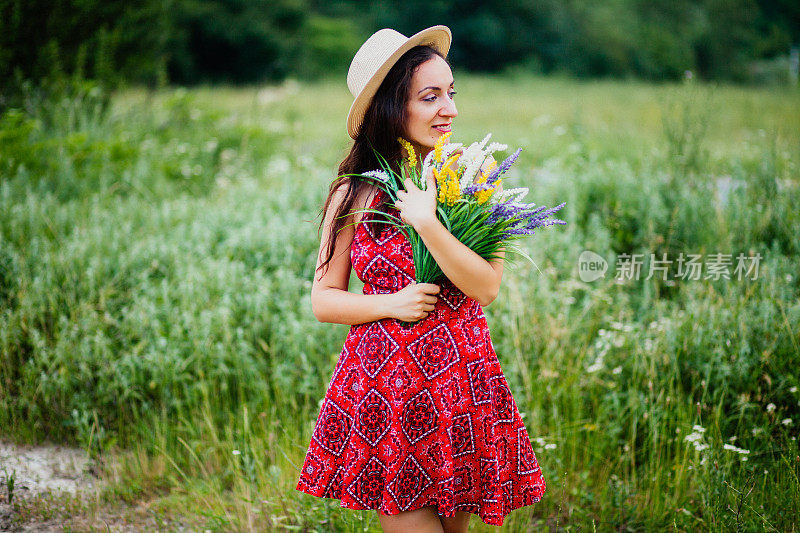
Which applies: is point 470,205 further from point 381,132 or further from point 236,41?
point 236,41

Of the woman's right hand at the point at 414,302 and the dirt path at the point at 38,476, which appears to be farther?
the dirt path at the point at 38,476

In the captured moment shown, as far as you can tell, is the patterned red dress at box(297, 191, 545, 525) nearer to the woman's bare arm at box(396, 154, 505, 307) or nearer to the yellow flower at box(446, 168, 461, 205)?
the woman's bare arm at box(396, 154, 505, 307)

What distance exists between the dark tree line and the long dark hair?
20586 mm

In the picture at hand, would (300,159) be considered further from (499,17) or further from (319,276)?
(499,17)

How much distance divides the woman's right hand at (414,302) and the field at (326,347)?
73 cm

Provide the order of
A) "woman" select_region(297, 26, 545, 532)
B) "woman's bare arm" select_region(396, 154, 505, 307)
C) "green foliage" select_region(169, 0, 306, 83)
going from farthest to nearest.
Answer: "green foliage" select_region(169, 0, 306, 83)
"woman" select_region(297, 26, 545, 532)
"woman's bare arm" select_region(396, 154, 505, 307)

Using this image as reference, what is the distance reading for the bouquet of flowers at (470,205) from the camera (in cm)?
192

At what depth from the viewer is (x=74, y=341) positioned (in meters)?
3.79

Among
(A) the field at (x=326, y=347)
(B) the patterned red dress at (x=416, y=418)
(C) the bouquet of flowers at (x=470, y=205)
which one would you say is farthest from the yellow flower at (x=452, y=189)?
(A) the field at (x=326, y=347)

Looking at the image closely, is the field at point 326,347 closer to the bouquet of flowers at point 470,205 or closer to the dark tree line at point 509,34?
the bouquet of flowers at point 470,205

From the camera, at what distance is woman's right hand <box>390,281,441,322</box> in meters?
1.96

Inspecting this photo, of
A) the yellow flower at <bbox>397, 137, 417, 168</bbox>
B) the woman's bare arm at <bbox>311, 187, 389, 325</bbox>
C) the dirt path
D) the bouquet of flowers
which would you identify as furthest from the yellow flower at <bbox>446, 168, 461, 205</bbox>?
the dirt path

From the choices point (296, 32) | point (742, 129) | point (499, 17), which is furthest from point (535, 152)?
point (499, 17)

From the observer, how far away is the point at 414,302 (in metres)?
1.96
